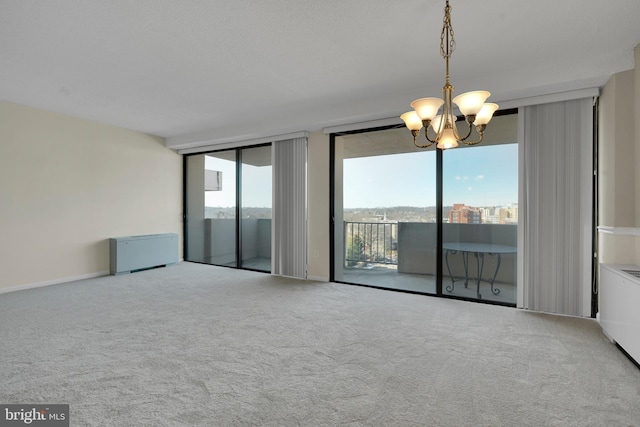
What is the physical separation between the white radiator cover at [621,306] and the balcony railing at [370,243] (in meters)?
2.17

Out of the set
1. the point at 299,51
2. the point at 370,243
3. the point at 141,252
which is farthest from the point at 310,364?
the point at 141,252

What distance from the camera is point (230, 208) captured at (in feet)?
19.4

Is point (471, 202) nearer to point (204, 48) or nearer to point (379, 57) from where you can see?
point (379, 57)

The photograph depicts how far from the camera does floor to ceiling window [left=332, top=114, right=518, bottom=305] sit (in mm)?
3625

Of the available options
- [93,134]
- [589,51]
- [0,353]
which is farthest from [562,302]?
[93,134]

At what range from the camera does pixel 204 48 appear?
8.86ft

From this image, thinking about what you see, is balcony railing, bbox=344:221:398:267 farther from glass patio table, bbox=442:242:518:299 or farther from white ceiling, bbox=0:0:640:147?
white ceiling, bbox=0:0:640:147

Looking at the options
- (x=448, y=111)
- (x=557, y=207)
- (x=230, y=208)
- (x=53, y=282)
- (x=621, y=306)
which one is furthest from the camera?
(x=230, y=208)

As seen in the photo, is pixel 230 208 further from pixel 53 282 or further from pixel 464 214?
pixel 464 214

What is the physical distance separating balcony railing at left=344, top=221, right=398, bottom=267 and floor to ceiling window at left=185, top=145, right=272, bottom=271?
155 cm

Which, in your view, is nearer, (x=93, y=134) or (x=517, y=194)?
(x=517, y=194)

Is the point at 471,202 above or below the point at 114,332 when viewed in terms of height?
above

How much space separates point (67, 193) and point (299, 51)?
4.29m

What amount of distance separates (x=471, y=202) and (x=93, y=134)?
582 cm
